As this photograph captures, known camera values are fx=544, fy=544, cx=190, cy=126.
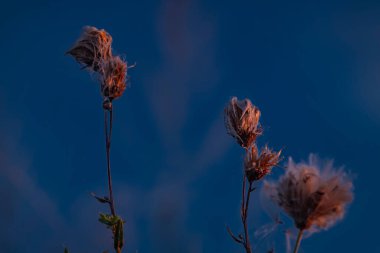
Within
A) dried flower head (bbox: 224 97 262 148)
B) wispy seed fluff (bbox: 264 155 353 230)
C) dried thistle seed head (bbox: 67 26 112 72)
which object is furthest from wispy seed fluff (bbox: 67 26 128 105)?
wispy seed fluff (bbox: 264 155 353 230)

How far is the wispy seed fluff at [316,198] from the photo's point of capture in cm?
319

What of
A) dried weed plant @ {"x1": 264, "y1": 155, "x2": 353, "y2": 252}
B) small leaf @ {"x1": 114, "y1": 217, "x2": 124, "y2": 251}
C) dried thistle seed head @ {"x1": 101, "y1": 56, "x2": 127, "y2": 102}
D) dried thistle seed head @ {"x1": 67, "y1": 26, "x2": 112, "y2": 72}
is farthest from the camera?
dried thistle seed head @ {"x1": 67, "y1": 26, "x2": 112, "y2": 72}

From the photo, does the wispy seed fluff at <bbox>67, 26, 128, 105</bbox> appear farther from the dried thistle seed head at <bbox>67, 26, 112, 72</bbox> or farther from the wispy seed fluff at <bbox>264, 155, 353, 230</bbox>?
the wispy seed fluff at <bbox>264, 155, 353, 230</bbox>

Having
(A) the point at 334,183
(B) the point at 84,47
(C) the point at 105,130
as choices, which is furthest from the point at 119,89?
(A) the point at 334,183

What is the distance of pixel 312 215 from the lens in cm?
317

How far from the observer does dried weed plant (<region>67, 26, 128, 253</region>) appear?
401 cm

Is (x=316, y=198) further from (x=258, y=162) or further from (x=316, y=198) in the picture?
(x=258, y=162)

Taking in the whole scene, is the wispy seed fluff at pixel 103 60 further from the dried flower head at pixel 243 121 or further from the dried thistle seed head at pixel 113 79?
the dried flower head at pixel 243 121

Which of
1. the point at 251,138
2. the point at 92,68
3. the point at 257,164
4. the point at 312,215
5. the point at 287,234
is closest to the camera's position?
the point at 312,215

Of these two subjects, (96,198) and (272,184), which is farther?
(96,198)

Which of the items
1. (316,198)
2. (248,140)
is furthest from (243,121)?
(316,198)

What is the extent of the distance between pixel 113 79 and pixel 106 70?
119 millimetres

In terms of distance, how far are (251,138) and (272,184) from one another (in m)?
1.08

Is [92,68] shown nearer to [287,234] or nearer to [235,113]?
[235,113]
